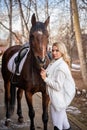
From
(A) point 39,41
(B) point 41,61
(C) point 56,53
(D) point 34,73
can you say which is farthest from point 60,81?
(D) point 34,73

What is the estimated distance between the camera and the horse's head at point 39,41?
5.56 meters

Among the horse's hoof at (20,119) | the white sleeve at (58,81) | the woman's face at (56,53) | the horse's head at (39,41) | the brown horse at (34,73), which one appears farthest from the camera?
the horse's hoof at (20,119)

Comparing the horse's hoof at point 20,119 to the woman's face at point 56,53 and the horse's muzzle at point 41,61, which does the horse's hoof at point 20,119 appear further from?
the woman's face at point 56,53

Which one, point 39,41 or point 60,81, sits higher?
point 39,41

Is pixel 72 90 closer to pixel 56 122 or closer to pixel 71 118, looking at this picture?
pixel 56 122

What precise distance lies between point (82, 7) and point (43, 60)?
902 centimetres

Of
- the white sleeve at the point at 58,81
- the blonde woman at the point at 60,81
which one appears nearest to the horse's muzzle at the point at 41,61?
the blonde woman at the point at 60,81

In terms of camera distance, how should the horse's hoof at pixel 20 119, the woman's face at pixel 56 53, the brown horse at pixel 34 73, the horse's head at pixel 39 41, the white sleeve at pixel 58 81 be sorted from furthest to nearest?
the horse's hoof at pixel 20 119
the brown horse at pixel 34 73
the horse's head at pixel 39 41
the woman's face at pixel 56 53
the white sleeve at pixel 58 81

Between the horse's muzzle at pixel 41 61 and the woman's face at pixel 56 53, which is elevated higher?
the woman's face at pixel 56 53

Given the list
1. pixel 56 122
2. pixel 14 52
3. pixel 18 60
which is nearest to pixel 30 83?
pixel 18 60

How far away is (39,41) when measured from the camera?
5.66 meters

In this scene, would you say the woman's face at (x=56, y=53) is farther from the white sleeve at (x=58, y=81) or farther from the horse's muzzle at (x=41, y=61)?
the horse's muzzle at (x=41, y=61)

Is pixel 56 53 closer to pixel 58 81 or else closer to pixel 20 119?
pixel 58 81

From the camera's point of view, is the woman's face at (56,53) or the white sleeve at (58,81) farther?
the woman's face at (56,53)
